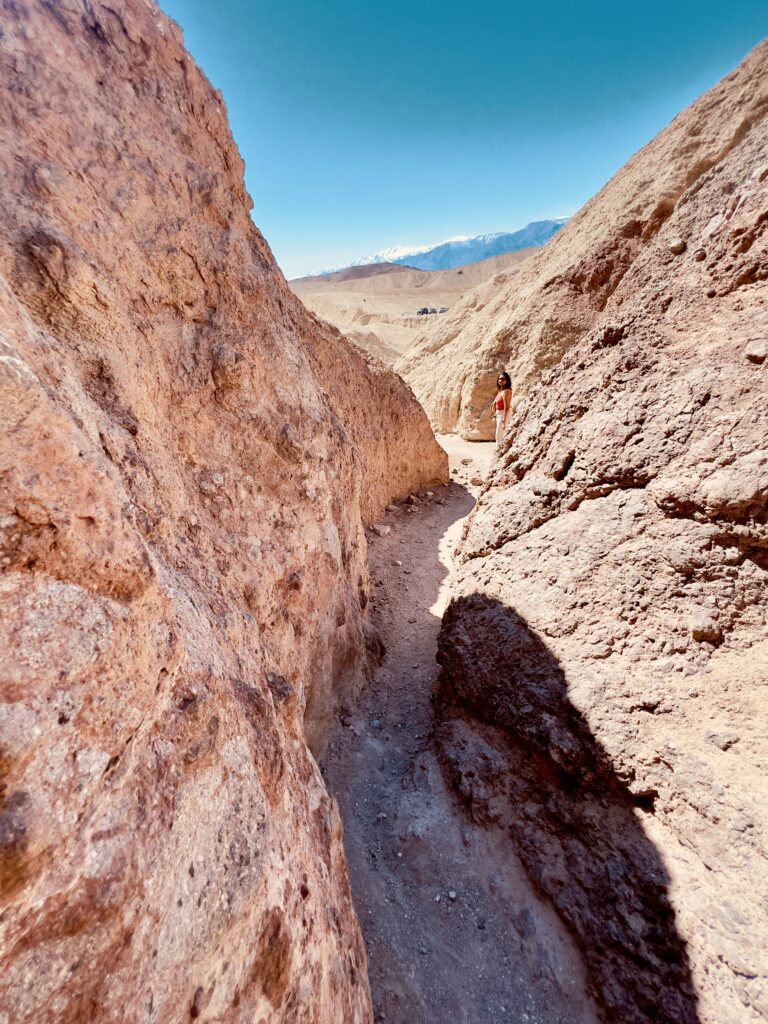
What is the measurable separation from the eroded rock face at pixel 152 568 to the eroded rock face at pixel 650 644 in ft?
4.34

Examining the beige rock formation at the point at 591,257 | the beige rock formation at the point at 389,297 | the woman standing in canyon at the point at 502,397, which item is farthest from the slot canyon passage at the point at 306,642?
the beige rock formation at the point at 389,297

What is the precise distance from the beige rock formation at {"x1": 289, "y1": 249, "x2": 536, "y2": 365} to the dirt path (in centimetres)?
1608

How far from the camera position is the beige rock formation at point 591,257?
9734mm

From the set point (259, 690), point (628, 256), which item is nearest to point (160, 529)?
point (259, 690)

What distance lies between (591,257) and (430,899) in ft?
40.9

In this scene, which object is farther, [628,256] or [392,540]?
[628,256]

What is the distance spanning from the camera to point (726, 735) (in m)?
2.30

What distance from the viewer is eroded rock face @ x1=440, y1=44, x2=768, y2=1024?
2.20 meters

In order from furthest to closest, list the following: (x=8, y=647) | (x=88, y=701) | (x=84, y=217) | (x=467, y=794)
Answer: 1. (x=467, y=794)
2. (x=84, y=217)
3. (x=88, y=701)
4. (x=8, y=647)

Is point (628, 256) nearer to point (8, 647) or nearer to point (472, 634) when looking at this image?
point (472, 634)

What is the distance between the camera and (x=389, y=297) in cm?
4472

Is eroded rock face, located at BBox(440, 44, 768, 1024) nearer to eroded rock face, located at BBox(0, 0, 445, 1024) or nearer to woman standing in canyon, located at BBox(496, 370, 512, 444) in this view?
eroded rock face, located at BBox(0, 0, 445, 1024)

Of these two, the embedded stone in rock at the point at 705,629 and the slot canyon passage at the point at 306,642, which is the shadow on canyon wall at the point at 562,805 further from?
the embedded stone in rock at the point at 705,629

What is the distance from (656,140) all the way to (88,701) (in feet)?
53.5
